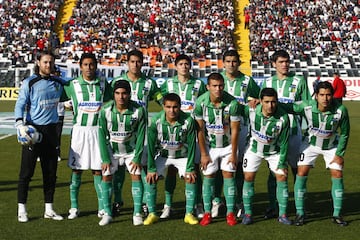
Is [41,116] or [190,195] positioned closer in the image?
[190,195]

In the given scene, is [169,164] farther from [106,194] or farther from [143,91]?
[143,91]

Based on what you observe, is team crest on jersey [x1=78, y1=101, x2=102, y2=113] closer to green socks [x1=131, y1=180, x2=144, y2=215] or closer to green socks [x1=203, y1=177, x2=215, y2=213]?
green socks [x1=131, y1=180, x2=144, y2=215]

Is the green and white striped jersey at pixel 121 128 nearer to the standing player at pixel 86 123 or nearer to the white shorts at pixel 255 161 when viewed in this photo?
the standing player at pixel 86 123

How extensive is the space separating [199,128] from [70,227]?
2010 millimetres

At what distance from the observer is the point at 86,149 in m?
7.99

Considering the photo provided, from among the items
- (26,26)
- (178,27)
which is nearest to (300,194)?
(178,27)

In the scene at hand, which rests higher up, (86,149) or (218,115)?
(218,115)

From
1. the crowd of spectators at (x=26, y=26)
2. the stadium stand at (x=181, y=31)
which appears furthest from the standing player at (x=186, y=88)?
the crowd of spectators at (x=26, y=26)

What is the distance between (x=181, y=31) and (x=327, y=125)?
33.6 metres

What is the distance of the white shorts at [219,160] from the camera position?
7.78 m

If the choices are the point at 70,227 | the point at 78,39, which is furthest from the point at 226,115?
the point at 78,39

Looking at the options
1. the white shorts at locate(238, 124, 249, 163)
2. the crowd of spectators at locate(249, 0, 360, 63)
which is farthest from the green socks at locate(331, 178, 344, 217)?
the crowd of spectators at locate(249, 0, 360, 63)

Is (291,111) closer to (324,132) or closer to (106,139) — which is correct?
(324,132)

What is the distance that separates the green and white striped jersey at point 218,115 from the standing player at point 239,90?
1.45ft
